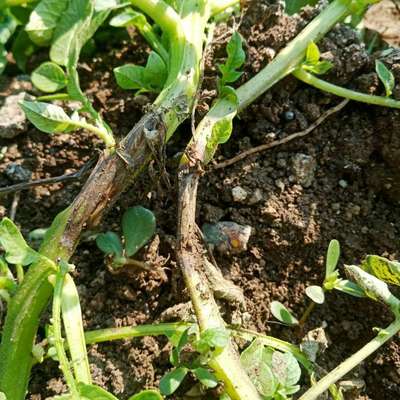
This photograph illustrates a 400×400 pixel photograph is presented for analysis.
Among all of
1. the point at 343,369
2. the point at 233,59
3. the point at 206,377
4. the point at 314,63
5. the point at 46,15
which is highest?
the point at 46,15

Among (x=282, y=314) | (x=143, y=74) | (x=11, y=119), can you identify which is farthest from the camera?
(x=11, y=119)

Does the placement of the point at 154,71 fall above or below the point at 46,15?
below

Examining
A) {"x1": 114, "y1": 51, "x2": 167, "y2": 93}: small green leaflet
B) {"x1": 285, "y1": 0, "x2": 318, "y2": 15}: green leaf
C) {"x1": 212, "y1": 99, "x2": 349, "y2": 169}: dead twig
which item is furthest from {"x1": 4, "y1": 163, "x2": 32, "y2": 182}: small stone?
{"x1": 285, "y1": 0, "x2": 318, "y2": 15}: green leaf

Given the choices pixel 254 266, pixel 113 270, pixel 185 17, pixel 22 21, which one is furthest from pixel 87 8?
pixel 254 266

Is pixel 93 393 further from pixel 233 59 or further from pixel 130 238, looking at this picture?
pixel 233 59

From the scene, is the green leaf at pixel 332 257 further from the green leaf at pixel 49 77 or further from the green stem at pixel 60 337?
the green leaf at pixel 49 77

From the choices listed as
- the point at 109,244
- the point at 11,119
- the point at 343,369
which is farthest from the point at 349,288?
the point at 11,119

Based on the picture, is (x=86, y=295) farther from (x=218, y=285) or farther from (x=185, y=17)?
(x=185, y=17)
